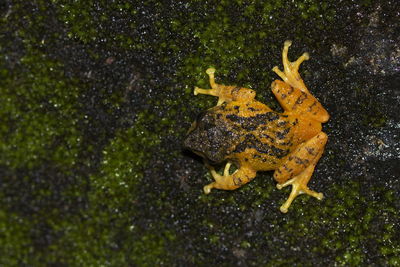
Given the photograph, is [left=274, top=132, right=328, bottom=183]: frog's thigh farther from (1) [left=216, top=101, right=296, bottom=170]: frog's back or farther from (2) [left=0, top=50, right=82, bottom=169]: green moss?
(2) [left=0, top=50, right=82, bottom=169]: green moss

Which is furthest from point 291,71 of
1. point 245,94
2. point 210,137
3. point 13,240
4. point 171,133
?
point 13,240

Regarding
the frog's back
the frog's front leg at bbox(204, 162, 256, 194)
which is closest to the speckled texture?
the frog's front leg at bbox(204, 162, 256, 194)

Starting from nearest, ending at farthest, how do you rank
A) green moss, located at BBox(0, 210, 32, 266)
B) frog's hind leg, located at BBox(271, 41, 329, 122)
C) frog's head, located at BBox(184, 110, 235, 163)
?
frog's head, located at BBox(184, 110, 235, 163) < frog's hind leg, located at BBox(271, 41, 329, 122) < green moss, located at BBox(0, 210, 32, 266)

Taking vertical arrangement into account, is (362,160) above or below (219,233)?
above

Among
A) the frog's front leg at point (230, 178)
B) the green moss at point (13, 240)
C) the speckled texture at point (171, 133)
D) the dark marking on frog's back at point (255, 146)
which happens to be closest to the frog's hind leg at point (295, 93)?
the speckled texture at point (171, 133)

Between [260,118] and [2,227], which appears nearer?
[260,118]

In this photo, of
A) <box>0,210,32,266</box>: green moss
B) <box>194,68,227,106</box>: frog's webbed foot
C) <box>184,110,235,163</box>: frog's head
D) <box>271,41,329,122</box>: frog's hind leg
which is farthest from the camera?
<box>0,210,32,266</box>: green moss

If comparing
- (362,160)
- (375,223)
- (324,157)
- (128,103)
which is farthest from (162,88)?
(375,223)

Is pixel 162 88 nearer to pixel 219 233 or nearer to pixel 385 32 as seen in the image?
pixel 219 233
